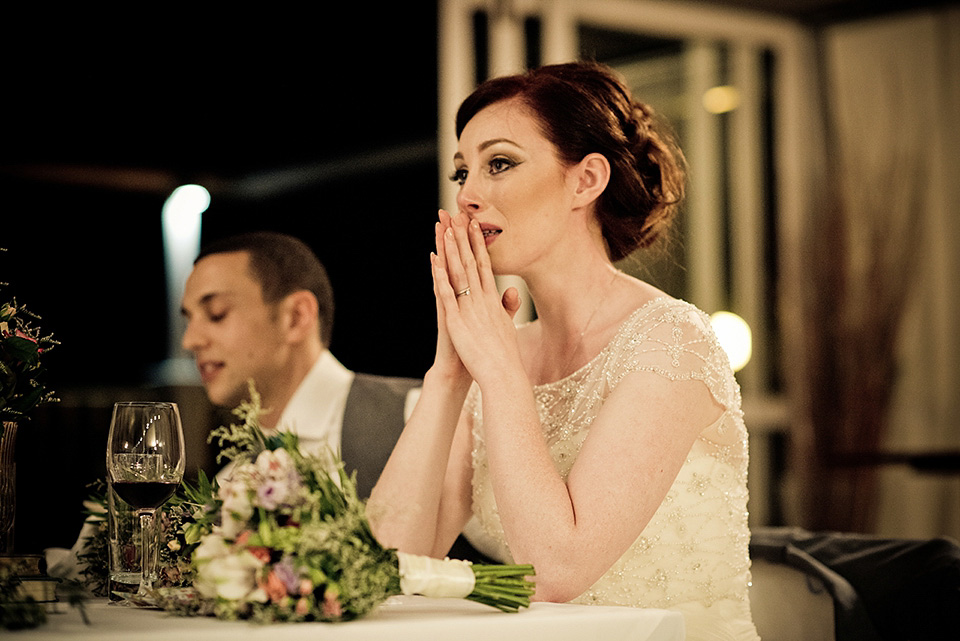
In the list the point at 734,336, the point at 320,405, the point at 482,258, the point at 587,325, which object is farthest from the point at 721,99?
the point at 482,258

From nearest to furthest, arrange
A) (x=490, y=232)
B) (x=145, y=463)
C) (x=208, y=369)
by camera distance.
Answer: (x=145, y=463) < (x=490, y=232) < (x=208, y=369)

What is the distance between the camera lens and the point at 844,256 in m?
5.05

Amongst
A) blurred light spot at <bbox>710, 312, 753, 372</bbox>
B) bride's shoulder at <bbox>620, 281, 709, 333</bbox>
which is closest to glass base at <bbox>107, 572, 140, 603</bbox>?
bride's shoulder at <bbox>620, 281, 709, 333</bbox>

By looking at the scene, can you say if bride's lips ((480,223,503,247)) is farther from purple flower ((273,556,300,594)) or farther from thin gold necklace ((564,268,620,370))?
purple flower ((273,556,300,594))

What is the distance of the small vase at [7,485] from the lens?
166cm

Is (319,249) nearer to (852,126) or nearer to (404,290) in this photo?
(404,290)

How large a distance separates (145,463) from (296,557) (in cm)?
45

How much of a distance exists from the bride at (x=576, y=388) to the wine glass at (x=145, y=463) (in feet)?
1.00

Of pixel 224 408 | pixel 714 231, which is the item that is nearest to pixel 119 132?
pixel 224 408

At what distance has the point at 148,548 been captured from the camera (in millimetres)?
1519

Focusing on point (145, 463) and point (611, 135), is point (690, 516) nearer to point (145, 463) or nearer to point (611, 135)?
point (611, 135)

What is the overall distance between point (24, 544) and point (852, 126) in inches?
172

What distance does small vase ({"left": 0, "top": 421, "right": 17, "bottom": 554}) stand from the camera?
1.66 m

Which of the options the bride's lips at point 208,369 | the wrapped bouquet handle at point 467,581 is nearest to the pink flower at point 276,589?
the wrapped bouquet handle at point 467,581
